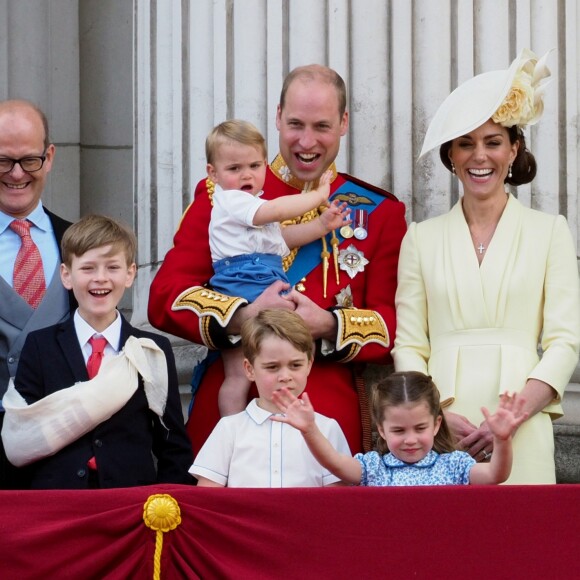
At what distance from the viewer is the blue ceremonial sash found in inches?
212

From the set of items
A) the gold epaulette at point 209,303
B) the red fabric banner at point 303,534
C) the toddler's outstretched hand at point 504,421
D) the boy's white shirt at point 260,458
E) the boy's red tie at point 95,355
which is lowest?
the red fabric banner at point 303,534

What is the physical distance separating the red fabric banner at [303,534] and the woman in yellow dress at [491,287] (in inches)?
26.5

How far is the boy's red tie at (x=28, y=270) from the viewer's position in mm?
5164

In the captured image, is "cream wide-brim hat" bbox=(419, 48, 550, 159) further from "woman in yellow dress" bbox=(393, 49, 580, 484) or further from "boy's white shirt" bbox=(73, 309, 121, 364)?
"boy's white shirt" bbox=(73, 309, 121, 364)

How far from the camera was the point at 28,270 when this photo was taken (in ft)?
17.1

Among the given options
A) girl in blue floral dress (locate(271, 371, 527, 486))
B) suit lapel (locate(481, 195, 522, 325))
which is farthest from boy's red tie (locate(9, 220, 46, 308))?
suit lapel (locate(481, 195, 522, 325))

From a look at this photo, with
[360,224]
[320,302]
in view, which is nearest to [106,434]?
[320,302]

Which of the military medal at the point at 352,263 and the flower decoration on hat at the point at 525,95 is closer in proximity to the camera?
the flower decoration on hat at the point at 525,95

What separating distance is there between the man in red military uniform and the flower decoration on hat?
1.79 feet

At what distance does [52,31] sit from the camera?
7.52 metres

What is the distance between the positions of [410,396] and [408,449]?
0.44 feet

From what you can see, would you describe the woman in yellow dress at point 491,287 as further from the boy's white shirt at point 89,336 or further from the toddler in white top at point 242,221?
the boy's white shirt at point 89,336

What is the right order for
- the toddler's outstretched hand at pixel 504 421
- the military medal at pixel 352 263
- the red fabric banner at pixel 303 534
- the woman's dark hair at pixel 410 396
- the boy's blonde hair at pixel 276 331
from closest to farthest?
the red fabric banner at pixel 303 534, the toddler's outstretched hand at pixel 504 421, the woman's dark hair at pixel 410 396, the boy's blonde hair at pixel 276 331, the military medal at pixel 352 263

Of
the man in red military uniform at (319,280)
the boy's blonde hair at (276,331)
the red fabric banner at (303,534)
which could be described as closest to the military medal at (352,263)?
the man in red military uniform at (319,280)
